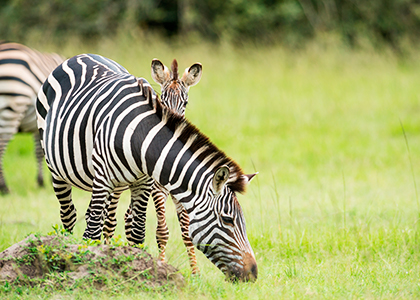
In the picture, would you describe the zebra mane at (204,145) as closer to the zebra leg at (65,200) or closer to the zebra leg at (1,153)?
the zebra leg at (65,200)

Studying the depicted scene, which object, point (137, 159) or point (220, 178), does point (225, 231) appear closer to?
point (220, 178)

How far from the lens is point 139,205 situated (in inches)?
183

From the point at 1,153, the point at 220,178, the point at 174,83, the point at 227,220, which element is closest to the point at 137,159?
the point at 220,178

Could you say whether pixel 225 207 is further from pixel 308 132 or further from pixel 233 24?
pixel 233 24

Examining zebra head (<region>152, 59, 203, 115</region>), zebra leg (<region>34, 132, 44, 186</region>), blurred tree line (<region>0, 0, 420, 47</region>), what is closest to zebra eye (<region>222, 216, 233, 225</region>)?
zebra head (<region>152, 59, 203, 115</region>)

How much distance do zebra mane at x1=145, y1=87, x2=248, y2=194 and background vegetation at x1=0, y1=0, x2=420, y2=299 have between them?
76 cm

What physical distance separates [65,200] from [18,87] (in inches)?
154

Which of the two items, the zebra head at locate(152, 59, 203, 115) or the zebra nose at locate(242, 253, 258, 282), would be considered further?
the zebra head at locate(152, 59, 203, 115)

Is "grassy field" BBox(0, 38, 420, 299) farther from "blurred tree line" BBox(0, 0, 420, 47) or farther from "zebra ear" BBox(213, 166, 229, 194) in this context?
"blurred tree line" BBox(0, 0, 420, 47)

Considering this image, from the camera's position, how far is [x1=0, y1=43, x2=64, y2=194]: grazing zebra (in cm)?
807

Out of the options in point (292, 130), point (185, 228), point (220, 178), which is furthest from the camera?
point (292, 130)

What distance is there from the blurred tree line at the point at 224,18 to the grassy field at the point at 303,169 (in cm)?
228

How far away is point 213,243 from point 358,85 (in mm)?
11292

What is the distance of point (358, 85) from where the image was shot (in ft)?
45.9
